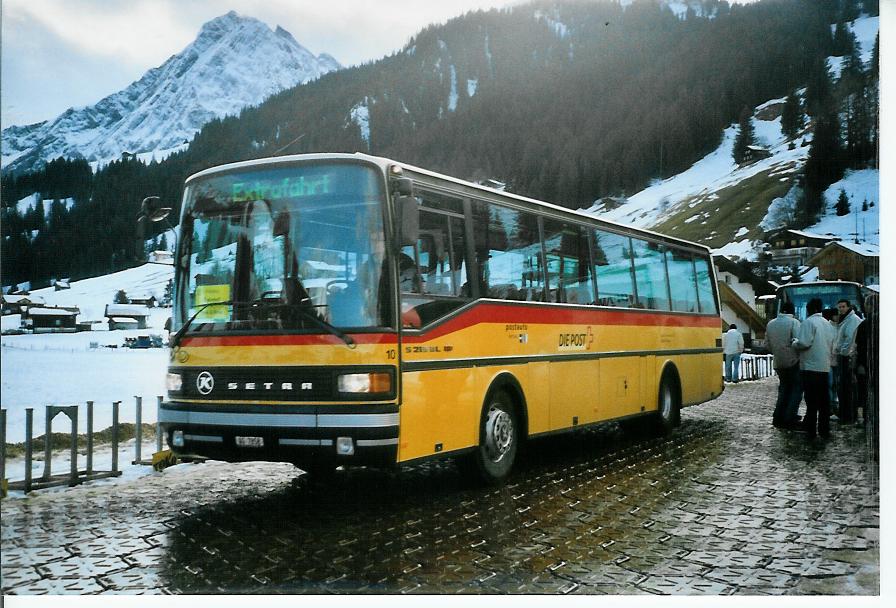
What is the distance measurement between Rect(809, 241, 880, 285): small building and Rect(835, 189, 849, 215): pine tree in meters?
0.33

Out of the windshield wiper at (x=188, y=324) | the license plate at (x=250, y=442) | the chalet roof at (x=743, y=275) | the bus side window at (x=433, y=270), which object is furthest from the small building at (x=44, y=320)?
the chalet roof at (x=743, y=275)

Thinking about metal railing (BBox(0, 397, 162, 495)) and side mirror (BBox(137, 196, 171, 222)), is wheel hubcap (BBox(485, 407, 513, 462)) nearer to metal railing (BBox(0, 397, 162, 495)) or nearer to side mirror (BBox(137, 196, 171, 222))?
metal railing (BBox(0, 397, 162, 495))

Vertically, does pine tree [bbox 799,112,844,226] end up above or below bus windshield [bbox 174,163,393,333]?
above

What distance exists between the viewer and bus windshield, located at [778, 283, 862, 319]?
856 cm

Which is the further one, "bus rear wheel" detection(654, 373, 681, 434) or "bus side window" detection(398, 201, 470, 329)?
"bus rear wheel" detection(654, 373, 681, 434)

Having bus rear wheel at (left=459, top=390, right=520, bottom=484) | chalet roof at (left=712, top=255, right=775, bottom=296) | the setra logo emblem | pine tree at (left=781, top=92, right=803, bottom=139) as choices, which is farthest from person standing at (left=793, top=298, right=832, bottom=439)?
the setra logo emblem

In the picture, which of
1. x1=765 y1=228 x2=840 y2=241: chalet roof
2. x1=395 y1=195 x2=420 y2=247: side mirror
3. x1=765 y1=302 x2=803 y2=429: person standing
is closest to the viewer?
x1=395 y1=195 x2=420 y2=247: side mirror

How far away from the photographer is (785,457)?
10.4m

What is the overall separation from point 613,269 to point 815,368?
3209mm

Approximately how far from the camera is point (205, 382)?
23.4ft

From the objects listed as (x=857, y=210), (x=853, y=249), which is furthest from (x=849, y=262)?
(x=857, y=210)

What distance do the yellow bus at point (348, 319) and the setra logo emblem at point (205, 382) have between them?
0.04 ft

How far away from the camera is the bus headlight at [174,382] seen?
7293mm

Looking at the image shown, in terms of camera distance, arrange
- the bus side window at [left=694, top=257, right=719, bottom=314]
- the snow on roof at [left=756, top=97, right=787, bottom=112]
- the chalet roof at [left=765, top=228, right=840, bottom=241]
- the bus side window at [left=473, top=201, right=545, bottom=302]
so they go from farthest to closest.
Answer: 1. the bus side window at [left=694, top=257, right=719, bottom=314]
2. the snow on roof at [left=756, top=97, right=787, bottom=112]
3. the chalet roof at [left=765, top=228, right=840, bottom=241]
4. the bus side window at [left=473, top=201, right=545, bottom=302]
